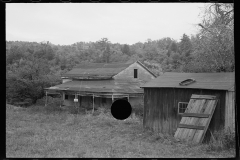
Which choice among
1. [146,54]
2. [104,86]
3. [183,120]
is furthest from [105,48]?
[183,120]

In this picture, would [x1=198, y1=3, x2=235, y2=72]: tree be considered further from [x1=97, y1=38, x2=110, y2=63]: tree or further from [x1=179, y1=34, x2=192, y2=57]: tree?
[x1=97, y1=38, x2=110, y2=63]: tree

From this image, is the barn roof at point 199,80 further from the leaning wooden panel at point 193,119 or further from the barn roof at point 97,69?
the barn roof at point 97,69

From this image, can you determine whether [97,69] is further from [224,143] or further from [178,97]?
[224,143]

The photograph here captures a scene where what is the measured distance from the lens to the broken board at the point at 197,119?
26.5 feet

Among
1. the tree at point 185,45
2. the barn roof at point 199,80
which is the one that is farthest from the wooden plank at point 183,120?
the tree at point 185,45

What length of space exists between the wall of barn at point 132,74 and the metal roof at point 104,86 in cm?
Result: 27

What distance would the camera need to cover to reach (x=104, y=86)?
33.3 feet

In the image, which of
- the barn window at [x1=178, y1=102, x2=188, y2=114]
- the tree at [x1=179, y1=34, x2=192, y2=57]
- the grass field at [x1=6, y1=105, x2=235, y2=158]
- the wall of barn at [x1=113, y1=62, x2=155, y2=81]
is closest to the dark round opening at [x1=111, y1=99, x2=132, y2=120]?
the grass field at [x1=6, y1=105, x2=235, y2=158]

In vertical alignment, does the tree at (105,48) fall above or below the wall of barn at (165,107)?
above

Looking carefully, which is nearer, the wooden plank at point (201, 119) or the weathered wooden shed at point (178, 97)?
the wooden plank at point (201, 119)

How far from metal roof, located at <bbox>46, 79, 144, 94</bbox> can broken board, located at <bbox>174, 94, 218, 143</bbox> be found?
234 centimetres

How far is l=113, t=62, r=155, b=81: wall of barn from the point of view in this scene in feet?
27.5

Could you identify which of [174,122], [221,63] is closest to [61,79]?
[174,122]

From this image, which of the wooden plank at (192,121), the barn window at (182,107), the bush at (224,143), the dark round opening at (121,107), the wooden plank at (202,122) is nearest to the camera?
the dark round opening at (121,107)
